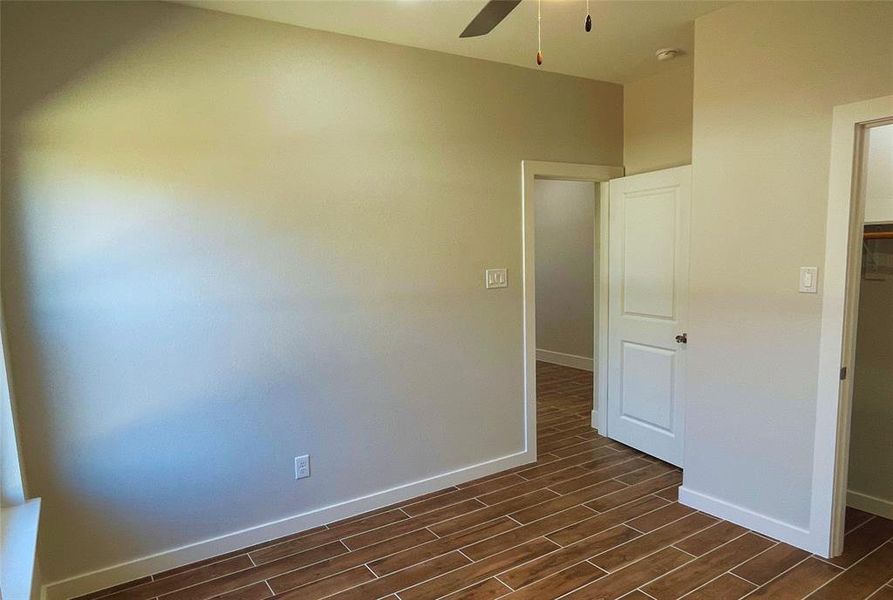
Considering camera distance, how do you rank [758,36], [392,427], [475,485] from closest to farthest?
[758,36], [392,427], [475,485]

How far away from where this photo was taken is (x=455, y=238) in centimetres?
327

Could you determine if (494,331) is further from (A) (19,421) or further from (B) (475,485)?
(A) (19,421)

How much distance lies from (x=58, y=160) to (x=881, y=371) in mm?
4252

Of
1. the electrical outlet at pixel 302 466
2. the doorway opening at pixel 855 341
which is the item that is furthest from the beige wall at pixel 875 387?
the electrical outlet at pixel 302 466

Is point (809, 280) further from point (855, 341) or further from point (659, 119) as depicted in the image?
point (659, 119)

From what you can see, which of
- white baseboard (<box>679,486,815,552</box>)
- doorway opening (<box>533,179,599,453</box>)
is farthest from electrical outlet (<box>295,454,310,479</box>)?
doorway opening (<box>533,179,599,453</box>)

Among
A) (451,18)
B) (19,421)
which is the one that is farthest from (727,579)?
(19,421)

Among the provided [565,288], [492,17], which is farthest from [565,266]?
[492,17]

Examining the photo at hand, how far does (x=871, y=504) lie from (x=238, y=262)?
12.1ft

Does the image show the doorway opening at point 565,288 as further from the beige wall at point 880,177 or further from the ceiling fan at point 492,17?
the ceiling fan at point 492,17

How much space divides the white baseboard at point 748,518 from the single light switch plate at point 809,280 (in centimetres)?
119

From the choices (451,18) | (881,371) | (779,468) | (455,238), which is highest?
(451,18)

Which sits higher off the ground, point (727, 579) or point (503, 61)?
point (503, 61)

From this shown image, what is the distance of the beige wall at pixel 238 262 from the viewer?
228 centimetres
